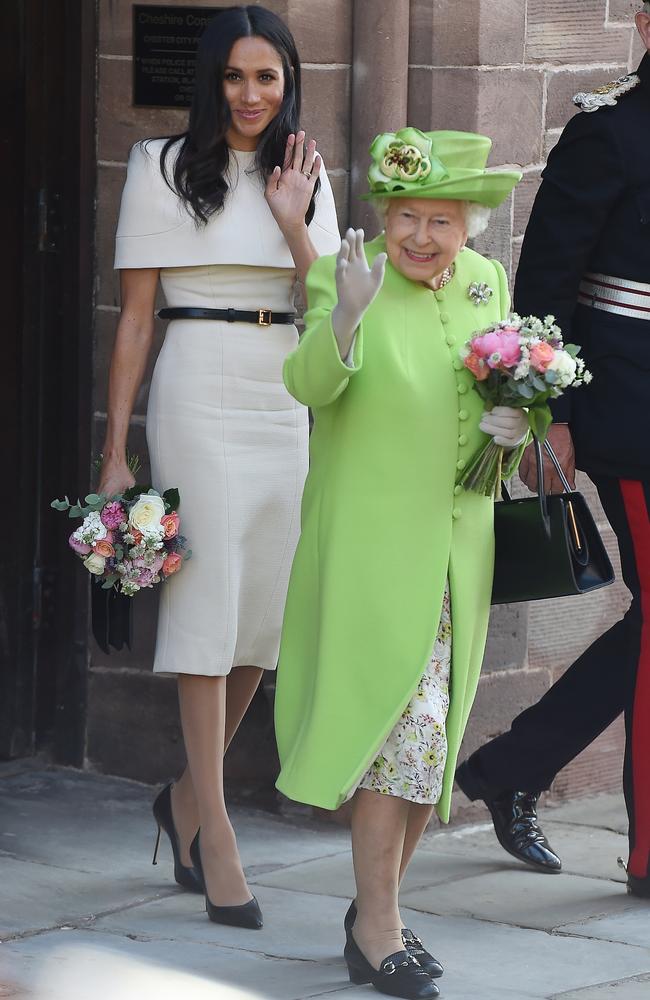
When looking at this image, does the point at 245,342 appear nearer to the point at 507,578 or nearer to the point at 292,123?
the point at 292,123

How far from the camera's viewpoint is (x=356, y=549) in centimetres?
407

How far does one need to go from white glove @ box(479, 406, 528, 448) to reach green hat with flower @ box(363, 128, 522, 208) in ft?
1.38

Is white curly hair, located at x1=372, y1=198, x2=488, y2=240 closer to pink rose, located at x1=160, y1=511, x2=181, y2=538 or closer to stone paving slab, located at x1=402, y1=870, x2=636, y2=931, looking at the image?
pink rose, located at x1=160, y1=511, x2=181, y2=538

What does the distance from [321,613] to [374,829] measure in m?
0.45

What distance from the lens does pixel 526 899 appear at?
4809 mm

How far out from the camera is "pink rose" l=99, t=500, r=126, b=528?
4516mm

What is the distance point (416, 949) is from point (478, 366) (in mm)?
1202

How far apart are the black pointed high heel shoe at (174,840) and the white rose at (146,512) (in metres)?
0.77

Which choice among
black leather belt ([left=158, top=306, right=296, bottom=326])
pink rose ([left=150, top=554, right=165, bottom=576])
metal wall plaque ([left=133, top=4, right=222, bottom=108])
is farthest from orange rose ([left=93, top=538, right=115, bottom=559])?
metal wall plaque ([left=133, top=4, right=222, bottom=108])

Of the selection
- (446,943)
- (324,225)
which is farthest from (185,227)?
(446,943)

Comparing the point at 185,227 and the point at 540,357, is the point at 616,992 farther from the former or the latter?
the point at 185,227

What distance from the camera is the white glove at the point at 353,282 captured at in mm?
3748

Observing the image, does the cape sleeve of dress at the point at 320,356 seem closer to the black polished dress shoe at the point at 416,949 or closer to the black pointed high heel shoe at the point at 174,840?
the black polished dress shoe at the point at 416,949

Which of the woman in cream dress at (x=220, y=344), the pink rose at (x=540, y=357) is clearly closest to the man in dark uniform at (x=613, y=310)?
the woman in cream dress at (x=220, y=344)
